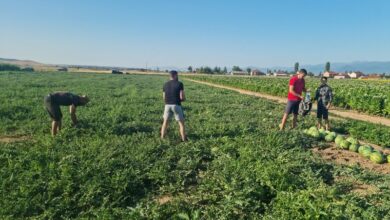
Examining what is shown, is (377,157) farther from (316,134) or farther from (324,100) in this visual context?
(324,100)

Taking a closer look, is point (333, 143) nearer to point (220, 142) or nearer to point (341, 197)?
point (220, 142)

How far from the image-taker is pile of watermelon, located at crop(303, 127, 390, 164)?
818cm

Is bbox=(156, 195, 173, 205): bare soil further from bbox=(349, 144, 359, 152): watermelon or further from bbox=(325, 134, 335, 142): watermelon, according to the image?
bbox=(325, 134, 335, 142): watermelon

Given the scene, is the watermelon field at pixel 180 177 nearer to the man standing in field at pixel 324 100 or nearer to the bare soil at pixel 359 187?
the bare soil at pixel 359 187

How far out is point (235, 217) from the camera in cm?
513

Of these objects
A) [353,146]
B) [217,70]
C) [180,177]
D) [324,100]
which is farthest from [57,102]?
[217,70]

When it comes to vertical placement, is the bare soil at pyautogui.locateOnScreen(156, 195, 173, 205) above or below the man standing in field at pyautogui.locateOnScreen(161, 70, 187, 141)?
below

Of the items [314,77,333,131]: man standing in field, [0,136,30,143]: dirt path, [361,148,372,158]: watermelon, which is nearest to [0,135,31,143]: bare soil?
[0,136,30,143]: dirt path

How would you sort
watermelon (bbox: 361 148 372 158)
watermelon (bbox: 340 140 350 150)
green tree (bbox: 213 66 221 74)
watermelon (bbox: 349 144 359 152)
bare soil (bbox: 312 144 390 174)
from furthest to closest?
green tree (bbox: 213 66 221 74) → watermelon (bbox: 340 140 350 150) → watermelon (bbox: 349 144 359 152) → watermelon (bbox: 361 148 372 158) → bare soil (bbox: 312 144 390 174)

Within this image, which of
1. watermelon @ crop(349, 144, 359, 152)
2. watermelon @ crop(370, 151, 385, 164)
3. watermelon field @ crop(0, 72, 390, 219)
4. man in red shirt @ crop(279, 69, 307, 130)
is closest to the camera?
watermelon field @ crop(0, 72, 390, 219)

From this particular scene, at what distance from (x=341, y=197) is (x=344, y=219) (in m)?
0.82

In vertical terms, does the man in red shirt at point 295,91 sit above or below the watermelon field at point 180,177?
above

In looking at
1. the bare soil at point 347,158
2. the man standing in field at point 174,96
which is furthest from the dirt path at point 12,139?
the bare soil at point 347,158

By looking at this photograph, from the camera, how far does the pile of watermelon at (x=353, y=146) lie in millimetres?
8180
